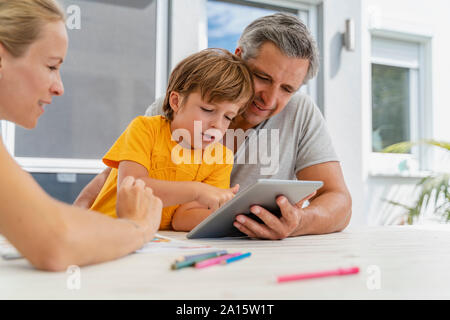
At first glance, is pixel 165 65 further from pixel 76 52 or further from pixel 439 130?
pixel 439 130

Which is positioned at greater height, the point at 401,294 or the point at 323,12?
the point at 323,12

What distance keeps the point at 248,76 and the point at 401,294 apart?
3.40 ft

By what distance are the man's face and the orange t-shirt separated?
241mm

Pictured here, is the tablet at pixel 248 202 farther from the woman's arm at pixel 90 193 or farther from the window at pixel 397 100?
the window at pixel 397 100

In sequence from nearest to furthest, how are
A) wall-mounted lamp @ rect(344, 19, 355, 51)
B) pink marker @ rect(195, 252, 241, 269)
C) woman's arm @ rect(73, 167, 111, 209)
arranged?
pink marker @ rect(195, 252, 241, 269)
woman's arm @ rect(73, 167, 111, 209)
wall-mounted lamp @ rect(344, 19, 355, 51)

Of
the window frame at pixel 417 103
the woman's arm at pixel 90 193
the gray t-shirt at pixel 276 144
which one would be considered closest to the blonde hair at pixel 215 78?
the gray t-shirt at pixel 276 144

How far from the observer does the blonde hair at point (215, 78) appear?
1.38m

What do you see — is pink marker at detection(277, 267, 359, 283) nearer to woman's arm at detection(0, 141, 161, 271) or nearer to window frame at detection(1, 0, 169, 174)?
woman's arm at detection(0, 141, 161, 271)

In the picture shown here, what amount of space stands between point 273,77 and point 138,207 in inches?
33.4

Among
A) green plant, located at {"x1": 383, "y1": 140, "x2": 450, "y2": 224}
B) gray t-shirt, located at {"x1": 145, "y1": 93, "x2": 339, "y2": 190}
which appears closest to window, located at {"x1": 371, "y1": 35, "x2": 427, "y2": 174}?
green plant, located at {"x1": 383, "y1": 140, "x2": 450, "y2": 224}

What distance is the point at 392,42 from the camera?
3707mm

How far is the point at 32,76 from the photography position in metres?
0.88

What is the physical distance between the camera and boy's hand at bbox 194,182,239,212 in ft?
3.81

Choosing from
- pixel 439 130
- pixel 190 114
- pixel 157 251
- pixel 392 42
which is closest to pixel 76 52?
pixel 190 114
